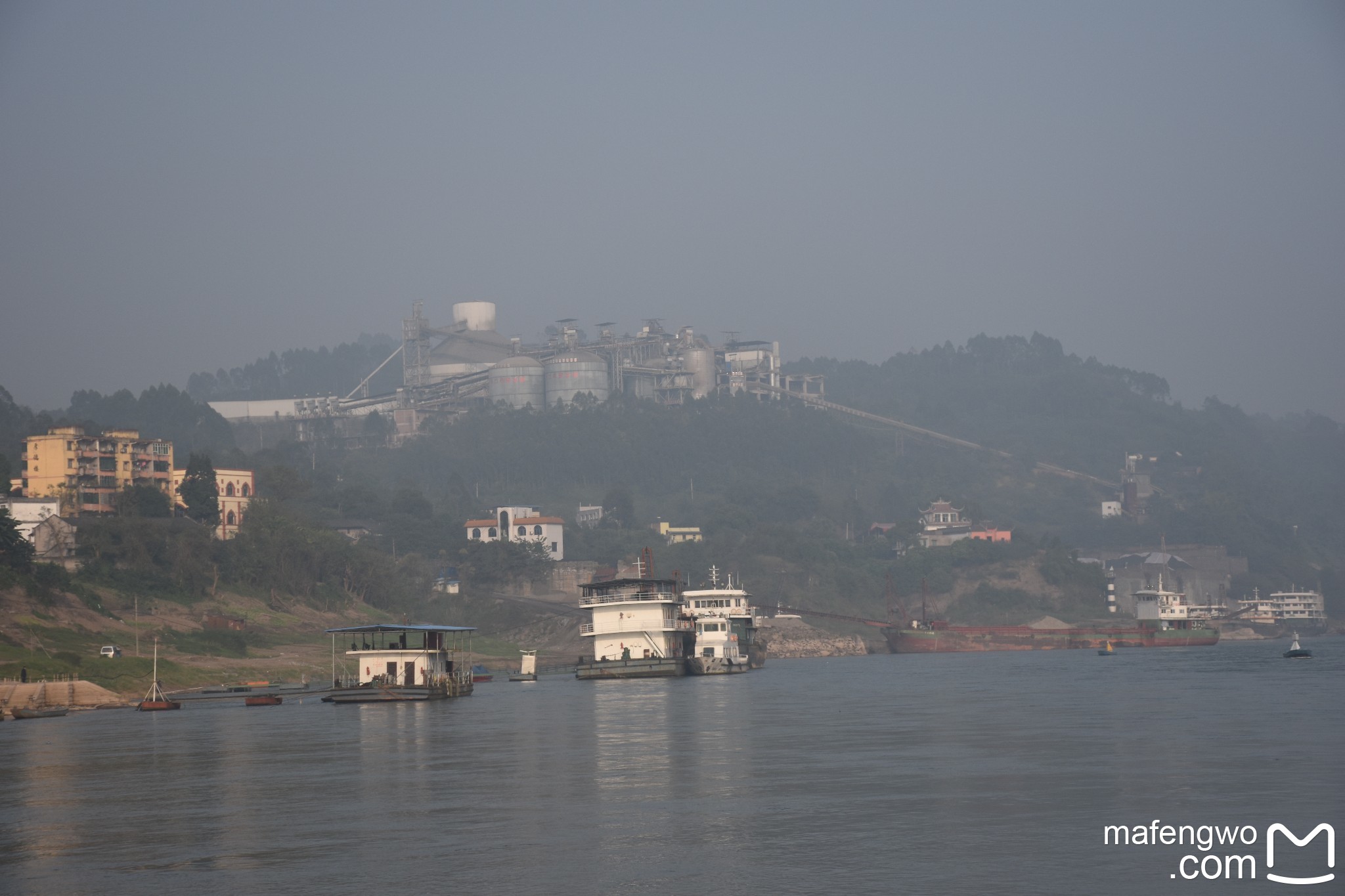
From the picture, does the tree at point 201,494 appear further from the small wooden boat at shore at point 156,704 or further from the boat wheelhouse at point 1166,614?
the boat wheelhouse at point 1166,614

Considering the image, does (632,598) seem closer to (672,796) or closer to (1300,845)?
(672,796)

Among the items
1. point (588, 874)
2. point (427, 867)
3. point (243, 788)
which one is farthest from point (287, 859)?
point (243, 788)

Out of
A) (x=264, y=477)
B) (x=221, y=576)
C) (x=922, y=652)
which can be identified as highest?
(x=264, y=477)

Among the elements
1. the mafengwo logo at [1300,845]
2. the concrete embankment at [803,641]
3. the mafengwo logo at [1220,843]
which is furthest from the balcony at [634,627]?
the mafengwo logo at [1300,845]

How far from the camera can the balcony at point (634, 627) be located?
9638 cm

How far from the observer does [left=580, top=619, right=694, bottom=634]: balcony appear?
316ft

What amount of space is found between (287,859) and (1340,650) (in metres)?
135

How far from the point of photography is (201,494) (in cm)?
13712

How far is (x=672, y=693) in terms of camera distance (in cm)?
7644

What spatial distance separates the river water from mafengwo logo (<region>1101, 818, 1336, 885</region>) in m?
0.25

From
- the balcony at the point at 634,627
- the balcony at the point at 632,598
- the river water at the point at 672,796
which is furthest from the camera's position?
the balcony at the point at 632,598

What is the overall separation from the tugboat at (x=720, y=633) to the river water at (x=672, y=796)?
3825cm

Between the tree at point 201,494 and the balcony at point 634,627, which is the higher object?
the tree at point 201,494

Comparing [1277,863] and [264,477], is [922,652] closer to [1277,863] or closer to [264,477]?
[264,477]
